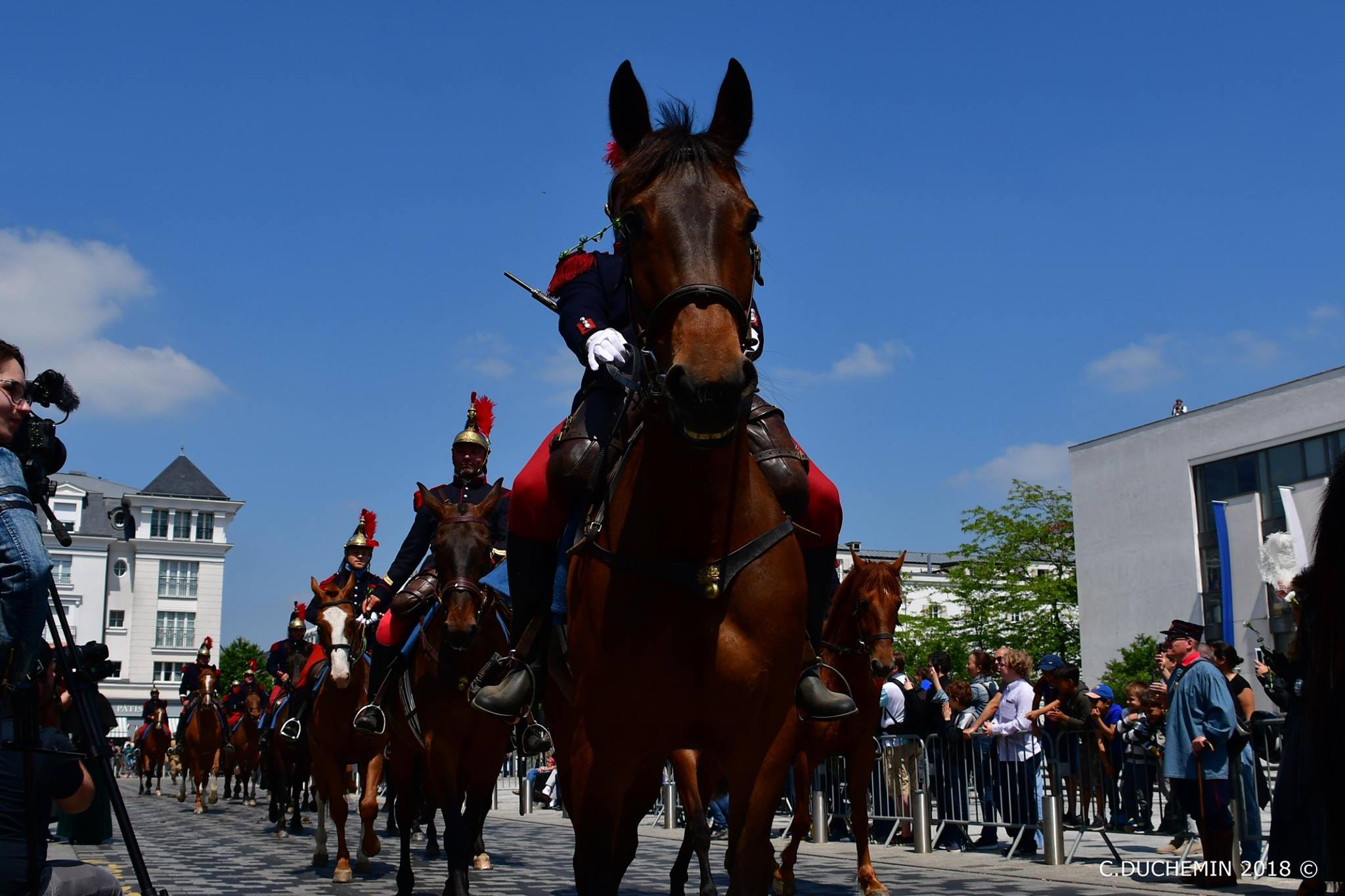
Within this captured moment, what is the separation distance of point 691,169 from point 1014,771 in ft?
40.0

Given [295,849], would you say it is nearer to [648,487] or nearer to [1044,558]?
[648,487]

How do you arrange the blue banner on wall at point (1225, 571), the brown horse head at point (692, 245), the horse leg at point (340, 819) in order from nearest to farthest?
1. the brown horse head at point (692, 245)
2. the horse leg at point (340, 819)
3. the blue banner on wall at point (1225, 571)

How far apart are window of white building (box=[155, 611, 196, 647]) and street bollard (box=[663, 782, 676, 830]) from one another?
99.1 m

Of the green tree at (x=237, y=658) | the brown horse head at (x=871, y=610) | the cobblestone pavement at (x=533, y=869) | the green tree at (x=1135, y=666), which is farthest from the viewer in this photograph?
the green tree at (x=237, y=658)

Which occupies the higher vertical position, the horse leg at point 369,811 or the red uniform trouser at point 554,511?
the red uniform trouser at point 554,511

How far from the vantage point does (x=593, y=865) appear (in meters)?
5.15

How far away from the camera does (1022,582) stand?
226 ft

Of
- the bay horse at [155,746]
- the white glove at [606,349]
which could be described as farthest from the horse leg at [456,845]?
the bay horse at [155,746]

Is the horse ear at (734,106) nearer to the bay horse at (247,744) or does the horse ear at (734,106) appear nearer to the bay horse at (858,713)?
the bay horse at (858,713)

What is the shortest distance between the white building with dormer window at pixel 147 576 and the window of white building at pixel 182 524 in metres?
0.06

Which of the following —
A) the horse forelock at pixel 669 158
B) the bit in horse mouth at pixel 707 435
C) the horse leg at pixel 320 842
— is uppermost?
the horse forelock at pixel 669 158

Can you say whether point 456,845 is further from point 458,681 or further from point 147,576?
point 147,576

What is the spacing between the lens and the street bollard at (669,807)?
21.2 metres

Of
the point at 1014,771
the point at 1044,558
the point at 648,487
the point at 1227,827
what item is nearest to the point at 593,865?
the point at 648,487
